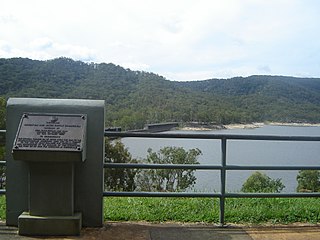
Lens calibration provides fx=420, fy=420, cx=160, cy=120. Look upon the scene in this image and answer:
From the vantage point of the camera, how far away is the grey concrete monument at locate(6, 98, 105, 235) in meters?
4.57

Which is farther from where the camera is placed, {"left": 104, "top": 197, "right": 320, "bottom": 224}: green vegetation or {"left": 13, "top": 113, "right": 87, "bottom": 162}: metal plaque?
{"left": 104, "top": 197, "right": 320, "bottom": 224}: green vegetation

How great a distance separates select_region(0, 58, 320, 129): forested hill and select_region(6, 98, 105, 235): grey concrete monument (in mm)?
19453

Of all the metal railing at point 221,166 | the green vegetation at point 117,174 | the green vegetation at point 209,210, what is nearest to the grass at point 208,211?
the green vegetation at point 209,210

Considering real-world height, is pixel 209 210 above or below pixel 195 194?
below

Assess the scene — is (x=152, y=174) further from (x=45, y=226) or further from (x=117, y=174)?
(x=45, y=226)

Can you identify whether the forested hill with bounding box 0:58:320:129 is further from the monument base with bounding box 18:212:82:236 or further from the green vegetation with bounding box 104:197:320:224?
the monument base with bounding box 18:212:82:236

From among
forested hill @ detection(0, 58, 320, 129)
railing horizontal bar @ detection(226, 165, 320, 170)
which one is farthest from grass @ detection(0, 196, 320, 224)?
forested hill @ detection(0, 58, 320, 129)

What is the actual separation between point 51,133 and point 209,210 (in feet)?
7.96

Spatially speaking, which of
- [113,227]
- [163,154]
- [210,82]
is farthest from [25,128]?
[210,82]

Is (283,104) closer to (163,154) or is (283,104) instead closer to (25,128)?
(163,154)

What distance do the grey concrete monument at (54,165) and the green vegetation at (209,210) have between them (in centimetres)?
74

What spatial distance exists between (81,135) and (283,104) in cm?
3497

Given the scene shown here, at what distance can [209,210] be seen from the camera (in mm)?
5758

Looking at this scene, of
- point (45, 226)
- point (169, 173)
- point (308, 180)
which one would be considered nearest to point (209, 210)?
point (45, 226)
